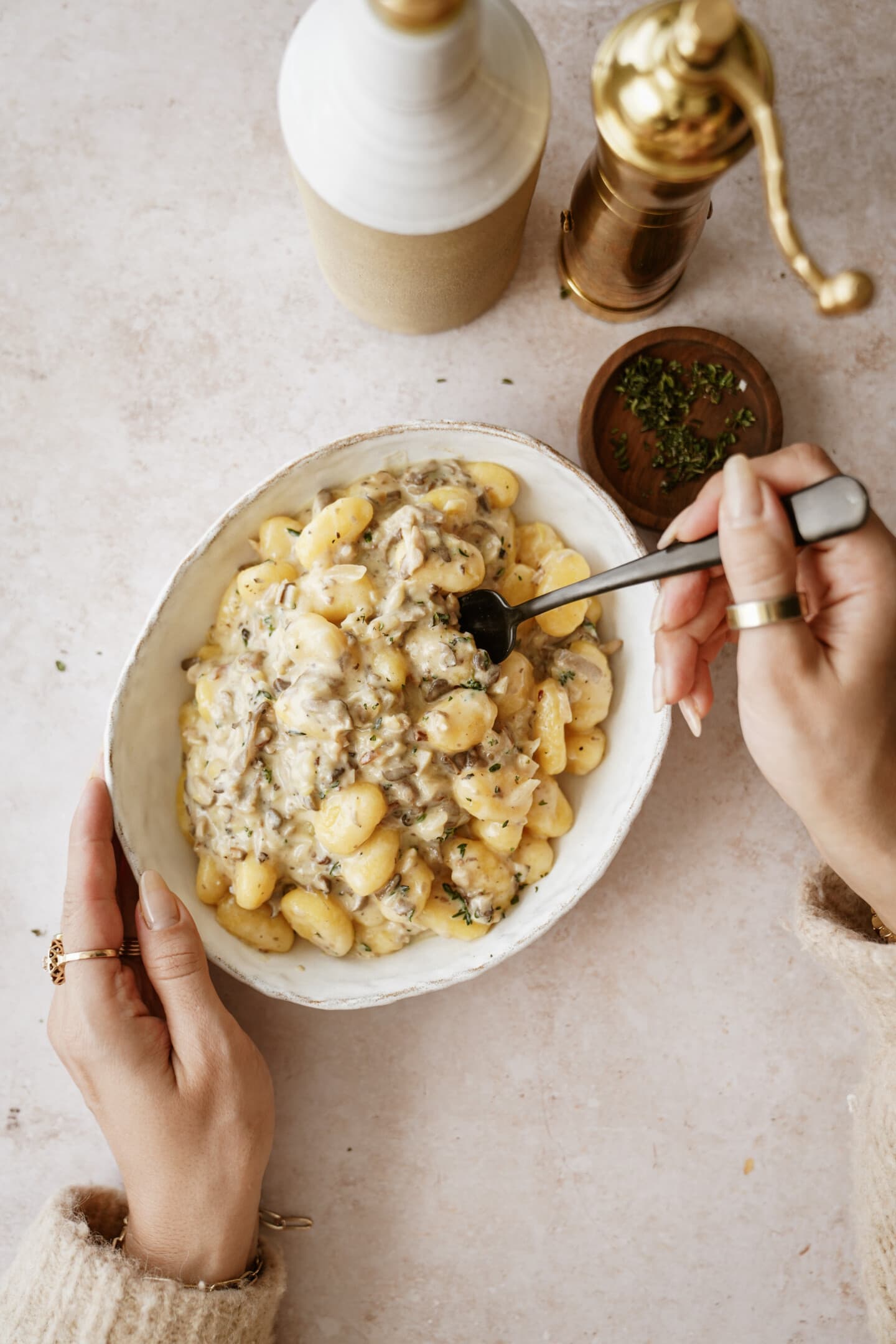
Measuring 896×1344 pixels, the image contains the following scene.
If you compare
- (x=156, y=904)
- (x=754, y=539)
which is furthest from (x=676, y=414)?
(x=156, y=904)

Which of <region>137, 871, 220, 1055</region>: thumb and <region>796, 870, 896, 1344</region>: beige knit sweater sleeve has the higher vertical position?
<region>137, 871, 220, 1055</region>: thumb

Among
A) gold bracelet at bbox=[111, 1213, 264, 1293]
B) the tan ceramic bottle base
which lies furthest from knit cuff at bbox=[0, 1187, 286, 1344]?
the tan ceramic bottle base

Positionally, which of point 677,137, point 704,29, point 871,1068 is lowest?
point 871,1068

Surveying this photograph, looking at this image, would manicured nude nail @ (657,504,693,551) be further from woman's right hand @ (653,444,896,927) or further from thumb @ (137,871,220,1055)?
thumb @ (137,871,220,1055)

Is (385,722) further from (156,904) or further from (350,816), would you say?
(156,904)

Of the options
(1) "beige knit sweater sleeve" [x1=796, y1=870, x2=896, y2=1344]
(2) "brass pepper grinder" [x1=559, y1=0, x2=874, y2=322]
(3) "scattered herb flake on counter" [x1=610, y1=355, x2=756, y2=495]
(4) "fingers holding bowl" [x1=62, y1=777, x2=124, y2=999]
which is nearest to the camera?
(2) "brass pepper grinder" [x1=559, y1=0, x2=874, y2=322]

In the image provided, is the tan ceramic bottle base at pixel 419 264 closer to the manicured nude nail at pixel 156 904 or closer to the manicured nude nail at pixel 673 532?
the manicured nude nail at pixel 673 532

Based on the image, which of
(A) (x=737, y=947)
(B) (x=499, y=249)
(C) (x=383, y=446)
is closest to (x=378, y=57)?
(B) (x=499, y=249)
